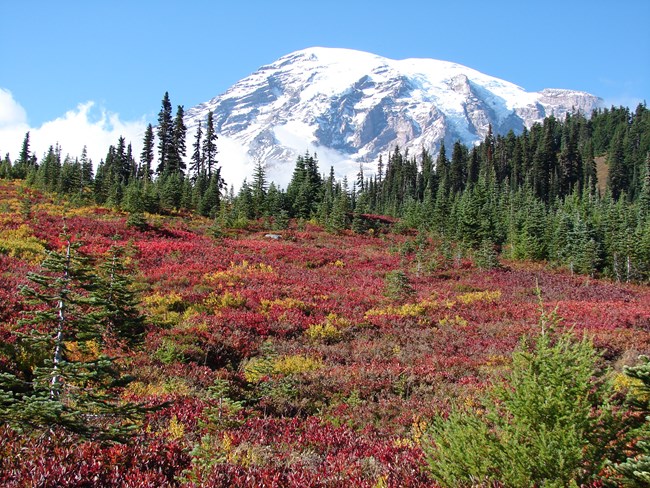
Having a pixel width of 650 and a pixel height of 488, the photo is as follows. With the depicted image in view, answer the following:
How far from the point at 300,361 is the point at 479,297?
554 inches

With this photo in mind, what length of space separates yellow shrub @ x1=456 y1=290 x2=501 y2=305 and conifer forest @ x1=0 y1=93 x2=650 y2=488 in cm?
13

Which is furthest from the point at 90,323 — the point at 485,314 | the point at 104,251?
the point at 104,251

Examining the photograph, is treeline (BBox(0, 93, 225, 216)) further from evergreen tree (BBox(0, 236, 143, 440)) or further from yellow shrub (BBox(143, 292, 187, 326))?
evergreen tree (BBox(0, 236, 143, 440))

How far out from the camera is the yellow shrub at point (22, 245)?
19531mm

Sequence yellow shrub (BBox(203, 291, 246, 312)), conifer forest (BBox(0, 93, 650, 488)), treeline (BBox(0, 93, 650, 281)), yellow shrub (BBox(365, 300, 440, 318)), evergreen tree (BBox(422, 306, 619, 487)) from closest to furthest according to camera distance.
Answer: evergreen tree (BBox(422, 306, 619, 487))
conifer forest (BBox(0, 93, 650, 488))
yellow shrub (BBox(203, 291, 246, 312))
yellow shrub (BBox(365, 300, 440, 318))
treeline (BBox(0, 93, 650, 281))

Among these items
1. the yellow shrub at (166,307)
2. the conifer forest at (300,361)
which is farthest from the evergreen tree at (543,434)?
the yellow shrub at (166,307)

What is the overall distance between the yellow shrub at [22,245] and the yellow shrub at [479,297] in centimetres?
1986

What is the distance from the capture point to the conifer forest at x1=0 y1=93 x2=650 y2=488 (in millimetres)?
4348

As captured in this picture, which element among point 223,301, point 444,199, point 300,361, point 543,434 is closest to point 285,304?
point 223,301

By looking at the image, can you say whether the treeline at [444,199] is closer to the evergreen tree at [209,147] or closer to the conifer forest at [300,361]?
the evergreen tree at [209,147]

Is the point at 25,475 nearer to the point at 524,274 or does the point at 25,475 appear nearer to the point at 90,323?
the point at 90,323

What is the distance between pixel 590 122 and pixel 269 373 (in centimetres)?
16757

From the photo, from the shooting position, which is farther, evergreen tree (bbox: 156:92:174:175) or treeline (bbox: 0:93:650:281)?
evergreen tree (bbox: 156:92:174:175)

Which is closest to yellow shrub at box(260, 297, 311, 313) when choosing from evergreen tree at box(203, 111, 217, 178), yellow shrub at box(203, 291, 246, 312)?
yellow shrub at box(203, 291, 246, 312)
